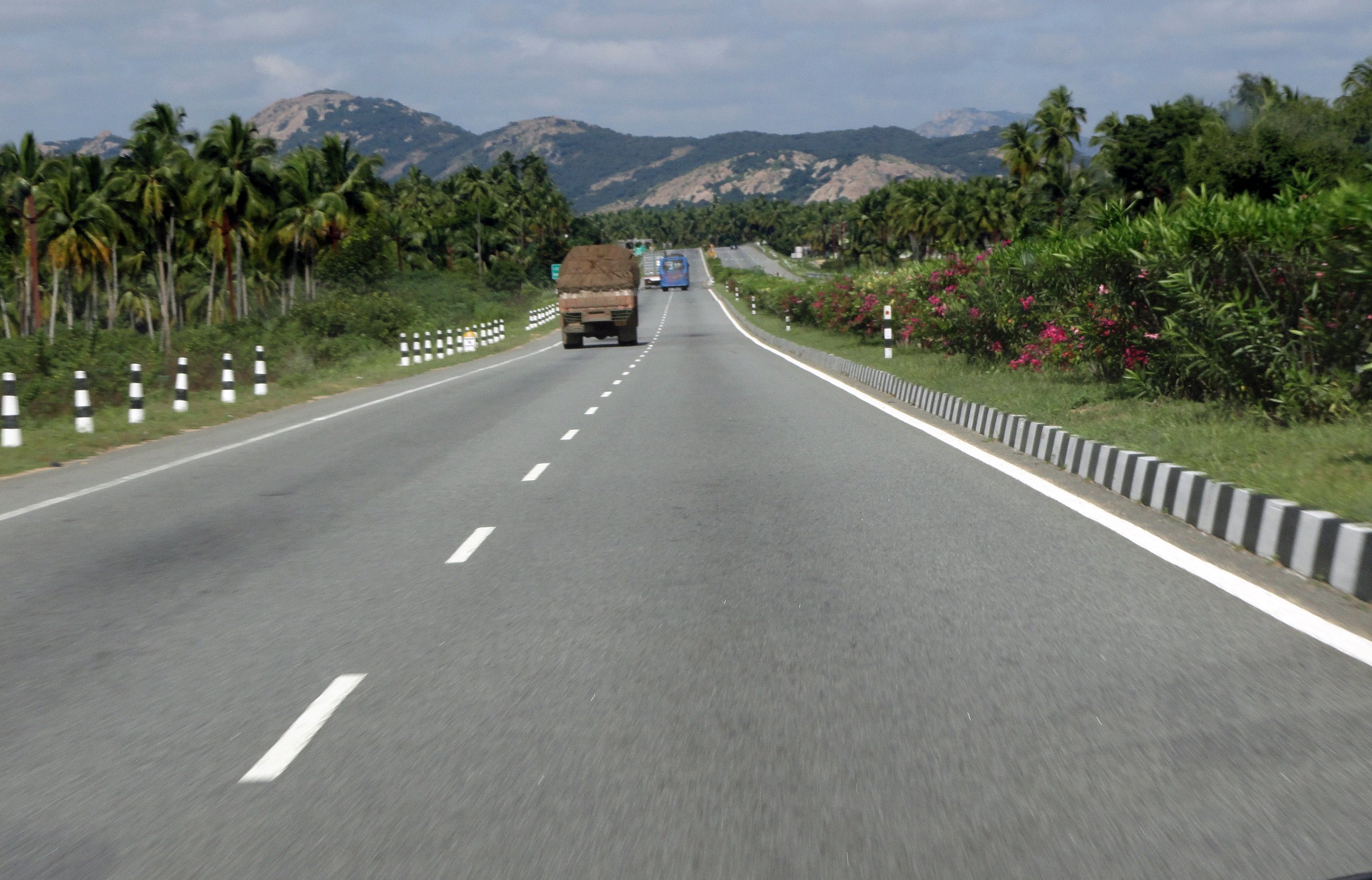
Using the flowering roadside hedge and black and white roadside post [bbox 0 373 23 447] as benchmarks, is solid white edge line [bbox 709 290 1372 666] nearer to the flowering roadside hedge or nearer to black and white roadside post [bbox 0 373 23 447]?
the flowering roadside hedge

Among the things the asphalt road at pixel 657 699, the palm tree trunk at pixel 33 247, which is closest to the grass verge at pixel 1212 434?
the asphalt road at pixel 657 699

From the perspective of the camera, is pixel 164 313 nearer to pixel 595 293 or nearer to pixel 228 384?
pixel 595 293

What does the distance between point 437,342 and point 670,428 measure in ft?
97.6

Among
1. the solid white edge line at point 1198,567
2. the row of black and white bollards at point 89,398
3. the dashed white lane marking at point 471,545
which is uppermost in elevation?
the solid white edge line at point 1198,567

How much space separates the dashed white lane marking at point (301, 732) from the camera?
5103 millimetres

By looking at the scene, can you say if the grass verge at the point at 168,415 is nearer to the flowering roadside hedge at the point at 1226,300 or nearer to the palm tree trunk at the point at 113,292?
the flowering roadside hedge at the point at 1226,300

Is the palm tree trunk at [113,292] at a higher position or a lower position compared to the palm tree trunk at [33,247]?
lower

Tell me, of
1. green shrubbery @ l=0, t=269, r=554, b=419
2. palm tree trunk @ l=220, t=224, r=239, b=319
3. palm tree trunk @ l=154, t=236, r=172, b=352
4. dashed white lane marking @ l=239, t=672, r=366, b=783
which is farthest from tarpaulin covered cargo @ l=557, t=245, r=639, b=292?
dashed white lane marking @ l=239, t=672, r=366, b=783

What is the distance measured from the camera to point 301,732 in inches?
220

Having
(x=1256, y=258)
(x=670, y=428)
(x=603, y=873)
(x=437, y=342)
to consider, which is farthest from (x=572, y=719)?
(x=437, y=342)

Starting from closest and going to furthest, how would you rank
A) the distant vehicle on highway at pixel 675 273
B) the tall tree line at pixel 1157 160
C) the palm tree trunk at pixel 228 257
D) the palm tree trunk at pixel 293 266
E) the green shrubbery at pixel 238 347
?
the green shrubbery at pixel 238 347, the tall tree line at pixel 1157 160, the palm tree trunk at pixel 228 257, the palm tree trunk at pixel 293 266, the distant vehicle on highway at pixel 675 273

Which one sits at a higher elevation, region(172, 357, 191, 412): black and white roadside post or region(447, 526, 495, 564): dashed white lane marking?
region(447, 526, 495, 564): dashed white lane marking

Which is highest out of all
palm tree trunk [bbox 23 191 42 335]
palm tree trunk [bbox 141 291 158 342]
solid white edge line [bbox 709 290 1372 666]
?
solid white edge line [bbox 709 290 1372 666]

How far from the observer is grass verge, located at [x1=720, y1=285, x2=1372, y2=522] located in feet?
33.6
